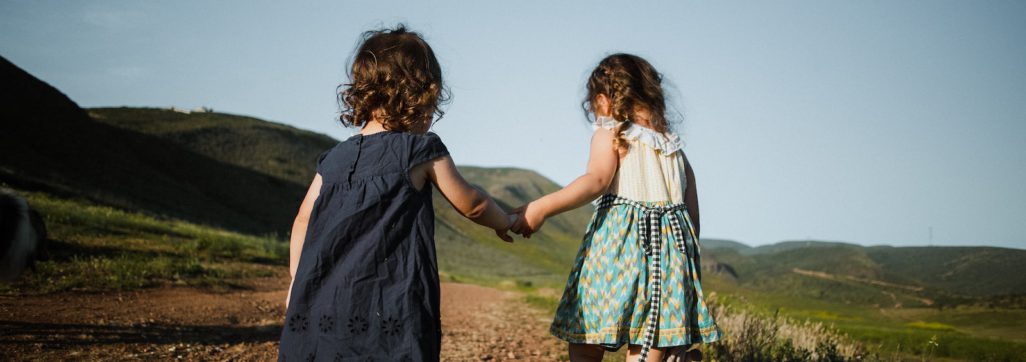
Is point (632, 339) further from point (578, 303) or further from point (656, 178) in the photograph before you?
point (656, 178)

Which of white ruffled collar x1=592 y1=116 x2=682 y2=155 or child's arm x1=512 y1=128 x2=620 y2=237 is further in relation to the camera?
white ruffled collar x1=592 y1=116 x2=682 y2=155

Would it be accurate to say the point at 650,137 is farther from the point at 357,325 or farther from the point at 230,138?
the point at 230,138

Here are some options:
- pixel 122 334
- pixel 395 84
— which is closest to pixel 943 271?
pixel 395 84

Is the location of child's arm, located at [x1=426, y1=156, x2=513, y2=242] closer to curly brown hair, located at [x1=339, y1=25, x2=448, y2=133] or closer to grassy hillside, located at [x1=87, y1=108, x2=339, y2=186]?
curly brown hair, located at [x1=339, y1=25, x2=448, y2=133]

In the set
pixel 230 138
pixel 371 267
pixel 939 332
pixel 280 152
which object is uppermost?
pixel 230 138

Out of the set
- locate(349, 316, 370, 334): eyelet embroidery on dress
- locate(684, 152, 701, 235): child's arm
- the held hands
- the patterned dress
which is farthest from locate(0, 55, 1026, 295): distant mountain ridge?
locate(349, 316, 370, 334): eyelet embroidery on dress

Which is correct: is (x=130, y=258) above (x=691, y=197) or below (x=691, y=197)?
below

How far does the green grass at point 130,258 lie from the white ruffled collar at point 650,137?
4.69 metres

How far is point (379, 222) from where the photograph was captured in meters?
2.54

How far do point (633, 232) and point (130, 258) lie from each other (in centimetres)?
897

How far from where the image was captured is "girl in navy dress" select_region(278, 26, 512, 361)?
2.44 metres

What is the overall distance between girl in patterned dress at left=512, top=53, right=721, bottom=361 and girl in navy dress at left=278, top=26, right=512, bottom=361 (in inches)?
19.7

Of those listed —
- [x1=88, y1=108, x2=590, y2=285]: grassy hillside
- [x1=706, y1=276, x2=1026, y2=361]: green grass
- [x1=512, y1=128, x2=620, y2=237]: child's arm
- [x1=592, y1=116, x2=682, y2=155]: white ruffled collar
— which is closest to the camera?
[x1=512, y1=128, x2=620, y2=237]: child's arm

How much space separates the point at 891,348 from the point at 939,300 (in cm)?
182
